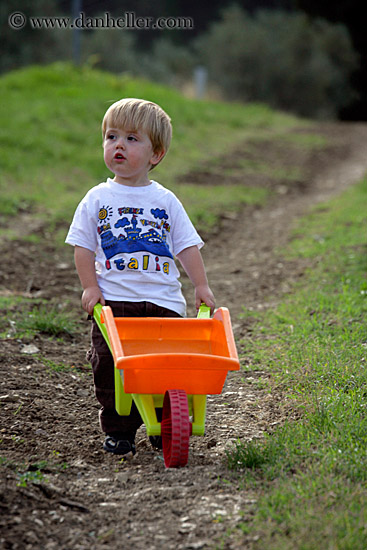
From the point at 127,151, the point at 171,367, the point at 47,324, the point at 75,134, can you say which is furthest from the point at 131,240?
the point at 75,134

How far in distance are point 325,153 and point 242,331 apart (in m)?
8.90

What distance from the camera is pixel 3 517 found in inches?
87.7

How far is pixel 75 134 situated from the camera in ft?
33.1

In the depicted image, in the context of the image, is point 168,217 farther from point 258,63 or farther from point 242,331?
point 258,63

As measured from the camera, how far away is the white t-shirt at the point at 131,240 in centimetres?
299

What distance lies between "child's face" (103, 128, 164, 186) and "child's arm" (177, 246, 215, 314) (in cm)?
42

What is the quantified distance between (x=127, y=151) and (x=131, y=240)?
39cm

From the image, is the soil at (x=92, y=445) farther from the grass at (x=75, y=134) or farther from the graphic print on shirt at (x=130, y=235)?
the grass at (x=75, y=134)

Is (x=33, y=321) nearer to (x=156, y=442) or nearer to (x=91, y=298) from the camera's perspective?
(x=91, y=298)

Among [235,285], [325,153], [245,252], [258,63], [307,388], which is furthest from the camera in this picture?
[258,63]

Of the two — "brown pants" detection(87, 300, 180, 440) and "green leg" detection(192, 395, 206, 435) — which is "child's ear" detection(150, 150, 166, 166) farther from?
"green leg" detection(192, 395, 206, 435)

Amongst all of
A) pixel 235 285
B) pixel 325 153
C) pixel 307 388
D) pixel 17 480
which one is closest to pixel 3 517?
pixel 17 480

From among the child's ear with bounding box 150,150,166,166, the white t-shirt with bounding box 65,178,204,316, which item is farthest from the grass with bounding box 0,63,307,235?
the white t-shirt with bounding box 65,178,204,316

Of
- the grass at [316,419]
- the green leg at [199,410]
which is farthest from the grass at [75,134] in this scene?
the green leg at [199,410]
